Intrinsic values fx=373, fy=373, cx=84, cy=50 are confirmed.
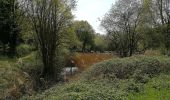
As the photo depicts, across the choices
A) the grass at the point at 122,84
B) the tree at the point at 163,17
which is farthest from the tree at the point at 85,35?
the grass at the point at 122,84

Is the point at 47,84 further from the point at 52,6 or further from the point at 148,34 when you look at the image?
the point at 148,34

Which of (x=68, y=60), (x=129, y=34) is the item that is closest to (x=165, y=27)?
(x=129, y=34)

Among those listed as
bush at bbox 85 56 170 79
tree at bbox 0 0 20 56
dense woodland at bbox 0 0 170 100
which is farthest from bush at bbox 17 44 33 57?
bush at bbox 85 56 170 79

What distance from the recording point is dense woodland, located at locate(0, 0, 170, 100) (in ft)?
125

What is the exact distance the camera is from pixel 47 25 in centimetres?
3903

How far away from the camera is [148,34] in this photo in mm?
48594

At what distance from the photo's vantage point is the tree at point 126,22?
52906mm

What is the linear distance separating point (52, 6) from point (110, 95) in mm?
21742

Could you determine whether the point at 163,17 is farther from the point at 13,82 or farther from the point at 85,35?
the point at 85,35

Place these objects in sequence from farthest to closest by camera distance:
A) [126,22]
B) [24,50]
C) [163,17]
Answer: [126,22] < [24,50] < [163,17]

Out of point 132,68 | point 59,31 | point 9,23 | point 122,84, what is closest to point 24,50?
point 9,23

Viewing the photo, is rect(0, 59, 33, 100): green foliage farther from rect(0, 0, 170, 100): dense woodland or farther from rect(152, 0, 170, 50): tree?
rect(152, 0, 170, 50): tree

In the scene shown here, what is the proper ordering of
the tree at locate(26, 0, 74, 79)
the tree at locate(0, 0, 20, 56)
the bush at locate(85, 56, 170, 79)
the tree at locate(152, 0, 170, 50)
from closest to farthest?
the bush at locate(85, 56, 170, 79) → the tree at locate(26, 0, 74, 79) → the tree at locate(152, 0, 170, 50) → the tree at locate(0, 0, 20, 56)

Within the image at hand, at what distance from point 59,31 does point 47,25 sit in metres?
2.45
